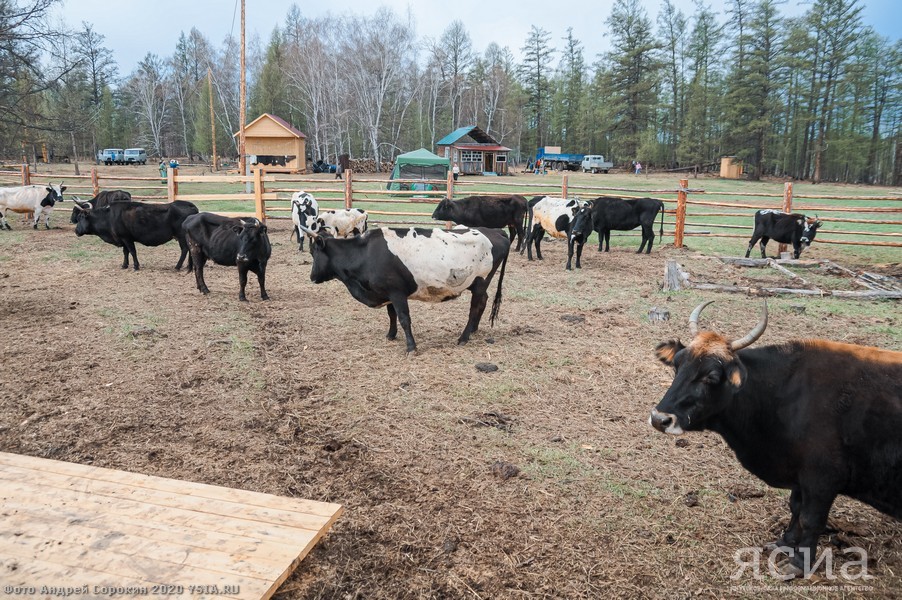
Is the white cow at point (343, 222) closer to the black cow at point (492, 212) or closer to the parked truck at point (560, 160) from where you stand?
the black cow at point (492, 212)

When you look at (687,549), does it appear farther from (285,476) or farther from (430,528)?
(285,476)

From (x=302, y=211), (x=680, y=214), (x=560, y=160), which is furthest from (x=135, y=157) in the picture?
(x=680, y=214)

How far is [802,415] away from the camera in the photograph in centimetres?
294

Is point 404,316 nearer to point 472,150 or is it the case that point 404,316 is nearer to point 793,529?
point 793,529

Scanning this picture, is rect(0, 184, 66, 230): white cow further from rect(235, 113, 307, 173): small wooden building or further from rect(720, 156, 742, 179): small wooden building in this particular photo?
rect(720, 156, 742, 179): small wooden building

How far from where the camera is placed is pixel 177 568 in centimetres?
264

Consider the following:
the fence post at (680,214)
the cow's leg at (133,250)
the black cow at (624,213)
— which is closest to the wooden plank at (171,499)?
the cow's leg at (133,250)

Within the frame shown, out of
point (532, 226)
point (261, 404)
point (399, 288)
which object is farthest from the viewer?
point (532, 226)

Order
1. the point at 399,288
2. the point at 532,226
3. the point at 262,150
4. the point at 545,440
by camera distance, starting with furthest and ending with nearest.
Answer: the point at 262,150 → the point at 532,226 → the point at 399,288 → the point at 545,440

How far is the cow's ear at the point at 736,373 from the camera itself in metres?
2.96

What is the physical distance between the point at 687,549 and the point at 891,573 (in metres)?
0.99

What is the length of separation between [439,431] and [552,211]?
30.1ft

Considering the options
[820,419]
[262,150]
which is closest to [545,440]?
[820,419]

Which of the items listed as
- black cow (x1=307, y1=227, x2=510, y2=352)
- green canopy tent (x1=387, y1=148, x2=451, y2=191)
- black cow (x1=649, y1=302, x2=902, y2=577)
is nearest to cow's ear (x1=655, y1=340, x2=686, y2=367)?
black cow (x1=649, y1=302, x2=902, y2=577)
